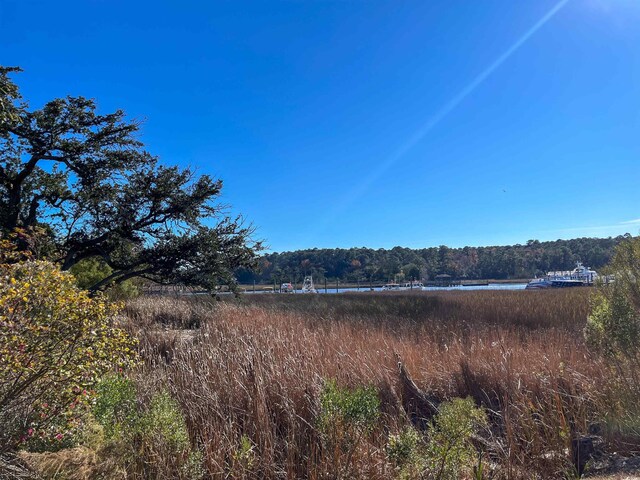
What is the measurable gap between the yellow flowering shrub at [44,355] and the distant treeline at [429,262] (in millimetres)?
89801

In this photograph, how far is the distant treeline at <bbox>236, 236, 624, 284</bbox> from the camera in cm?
10062

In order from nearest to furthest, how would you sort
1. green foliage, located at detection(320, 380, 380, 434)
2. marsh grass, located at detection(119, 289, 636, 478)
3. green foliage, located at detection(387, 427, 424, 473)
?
green foliage, located at detection(387, 427, 424, 473), green foliage, located at detection(320, 380, 380, 434), marsh grass, located at detection(119, 289, 636, 478)

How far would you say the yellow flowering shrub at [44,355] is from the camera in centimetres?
287

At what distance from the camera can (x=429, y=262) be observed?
125938 millimetres

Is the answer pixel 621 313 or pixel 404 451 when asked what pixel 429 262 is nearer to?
pixel 621 313

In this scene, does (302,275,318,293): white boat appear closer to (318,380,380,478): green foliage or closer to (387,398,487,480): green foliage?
(318,380,380,478): green foliage

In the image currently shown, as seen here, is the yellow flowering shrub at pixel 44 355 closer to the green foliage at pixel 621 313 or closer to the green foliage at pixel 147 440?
the green foliage at pixel 147 440

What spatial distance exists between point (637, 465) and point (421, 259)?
12229 centimetres

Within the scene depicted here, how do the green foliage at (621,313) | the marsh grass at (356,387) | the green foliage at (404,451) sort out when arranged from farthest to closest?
the green foliage at (621,313) < the marsh grass at (356,387) < the green foliage at (404,451)

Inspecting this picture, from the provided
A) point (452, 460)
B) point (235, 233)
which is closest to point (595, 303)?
point (452, 460)

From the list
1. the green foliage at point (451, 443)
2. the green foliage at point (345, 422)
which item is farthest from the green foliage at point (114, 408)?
the green foliage at point (451, 443)

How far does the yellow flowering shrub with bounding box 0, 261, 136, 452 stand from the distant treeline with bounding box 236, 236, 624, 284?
8980 centimetres

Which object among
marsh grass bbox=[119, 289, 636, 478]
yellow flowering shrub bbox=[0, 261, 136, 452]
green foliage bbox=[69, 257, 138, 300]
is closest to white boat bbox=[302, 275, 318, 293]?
green foliage bbox=[69, 257, 138, 300]

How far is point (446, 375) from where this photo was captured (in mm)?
6043
